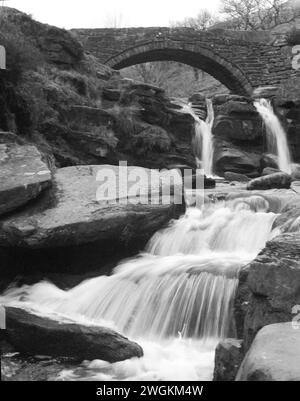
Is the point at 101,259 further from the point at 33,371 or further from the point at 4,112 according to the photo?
the point at 4,112

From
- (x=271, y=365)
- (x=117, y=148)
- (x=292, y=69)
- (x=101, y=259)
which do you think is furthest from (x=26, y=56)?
(x=292, y=69)

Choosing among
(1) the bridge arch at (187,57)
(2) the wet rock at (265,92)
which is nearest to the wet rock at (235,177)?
(2) the wet rock at (265,92)

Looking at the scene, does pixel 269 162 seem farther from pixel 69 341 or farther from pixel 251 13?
pixel 251 13

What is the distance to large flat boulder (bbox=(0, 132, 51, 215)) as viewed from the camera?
6984 millimetres

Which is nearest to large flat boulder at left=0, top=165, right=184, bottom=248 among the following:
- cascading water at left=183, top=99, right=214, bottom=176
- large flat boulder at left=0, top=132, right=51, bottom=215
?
large flat boulder at left=0, top=132, right=51, bottom=215

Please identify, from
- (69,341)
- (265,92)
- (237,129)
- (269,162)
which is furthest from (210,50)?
(69,341)

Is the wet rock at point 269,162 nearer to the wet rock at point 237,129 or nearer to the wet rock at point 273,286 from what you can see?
the wet rock at point 237,129

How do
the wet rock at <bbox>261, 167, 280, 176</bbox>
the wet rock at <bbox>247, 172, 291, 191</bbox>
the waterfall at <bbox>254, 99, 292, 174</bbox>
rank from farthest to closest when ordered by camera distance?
the waterfall at <bbox>254, 99, 292, 174</bbox>
the wet rock at <bbox>261, 167, 280, 176</bbox>
the wet rock at <bbox>247, 172, 291, 191</bbox>

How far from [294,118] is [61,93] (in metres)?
8.43

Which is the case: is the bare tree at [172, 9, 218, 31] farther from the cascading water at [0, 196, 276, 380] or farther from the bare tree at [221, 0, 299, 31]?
the cascading water at [0, 196, 276, 380]

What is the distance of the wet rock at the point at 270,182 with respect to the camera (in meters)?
10.7

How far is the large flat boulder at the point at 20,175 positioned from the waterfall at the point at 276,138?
32.5 feet

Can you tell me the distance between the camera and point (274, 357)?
3.22 m

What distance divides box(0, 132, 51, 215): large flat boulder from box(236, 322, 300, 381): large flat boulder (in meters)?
4.29
